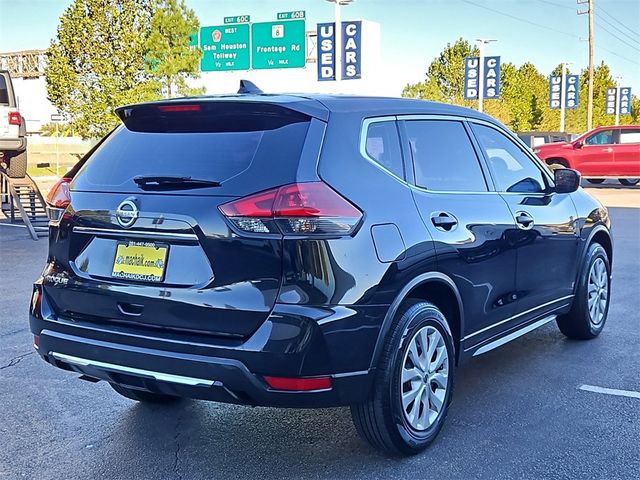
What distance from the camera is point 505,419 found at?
411 centimetres

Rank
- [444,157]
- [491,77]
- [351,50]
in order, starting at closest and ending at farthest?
[444,157] → [351,50] → [491,77]

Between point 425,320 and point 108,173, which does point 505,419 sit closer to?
point 425,320

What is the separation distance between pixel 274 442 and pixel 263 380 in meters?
0.87

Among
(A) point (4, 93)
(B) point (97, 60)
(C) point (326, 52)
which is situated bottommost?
(A) point (4, 93)

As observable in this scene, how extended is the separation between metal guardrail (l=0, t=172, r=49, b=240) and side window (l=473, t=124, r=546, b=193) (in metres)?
8.45

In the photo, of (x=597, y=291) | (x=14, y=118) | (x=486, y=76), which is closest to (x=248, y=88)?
(x=597, y=291)

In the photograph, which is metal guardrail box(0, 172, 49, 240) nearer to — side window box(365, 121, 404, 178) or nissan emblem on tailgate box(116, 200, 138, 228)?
nissan emblem on tailgate box(116, 200, 138, 228)

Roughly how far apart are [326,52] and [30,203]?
1241 centimetres

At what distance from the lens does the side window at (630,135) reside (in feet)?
72.6

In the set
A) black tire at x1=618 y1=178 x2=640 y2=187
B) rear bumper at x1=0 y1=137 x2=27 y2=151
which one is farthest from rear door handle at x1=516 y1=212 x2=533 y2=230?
black tire at x1=618 y1=178 x2=640 y2=187

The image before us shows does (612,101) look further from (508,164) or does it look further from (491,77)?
(508,164)

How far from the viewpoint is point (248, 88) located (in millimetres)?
4152

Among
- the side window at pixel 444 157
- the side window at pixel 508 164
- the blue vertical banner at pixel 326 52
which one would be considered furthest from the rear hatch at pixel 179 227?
the blue vertical banner at pixel 326 52

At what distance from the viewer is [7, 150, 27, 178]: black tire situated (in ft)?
44.5
